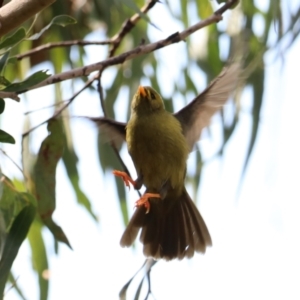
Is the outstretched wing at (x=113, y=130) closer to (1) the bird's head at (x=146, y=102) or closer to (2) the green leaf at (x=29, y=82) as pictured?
(1) the bird's head at (x=146, y=102)

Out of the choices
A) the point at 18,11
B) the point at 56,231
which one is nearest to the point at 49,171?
the point at 56,231

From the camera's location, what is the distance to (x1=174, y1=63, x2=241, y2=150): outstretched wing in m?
2.45

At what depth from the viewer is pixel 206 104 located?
99.7 inches

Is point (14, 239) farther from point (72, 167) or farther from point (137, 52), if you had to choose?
point (72, 167)

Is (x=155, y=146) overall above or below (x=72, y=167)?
below

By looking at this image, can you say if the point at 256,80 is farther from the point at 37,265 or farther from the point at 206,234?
the point at 37,265

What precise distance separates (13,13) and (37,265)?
1.62 metres

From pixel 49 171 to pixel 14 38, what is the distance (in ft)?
2.30

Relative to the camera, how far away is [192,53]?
3389mm

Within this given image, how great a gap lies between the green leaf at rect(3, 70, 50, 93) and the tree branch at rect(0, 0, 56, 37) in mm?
201

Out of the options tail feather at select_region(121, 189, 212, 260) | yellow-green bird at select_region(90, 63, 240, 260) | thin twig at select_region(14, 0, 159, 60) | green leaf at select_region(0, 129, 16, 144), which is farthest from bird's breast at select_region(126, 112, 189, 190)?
green leaf at select_region(0, 129, 16, 144)

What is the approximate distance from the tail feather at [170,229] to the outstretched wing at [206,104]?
12.9 inches

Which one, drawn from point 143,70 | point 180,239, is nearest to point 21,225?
point 180,239

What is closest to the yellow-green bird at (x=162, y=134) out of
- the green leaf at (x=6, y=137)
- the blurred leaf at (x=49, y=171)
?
the blurred leaf at (x=49, y=171)
